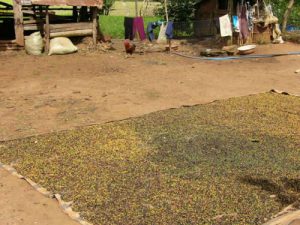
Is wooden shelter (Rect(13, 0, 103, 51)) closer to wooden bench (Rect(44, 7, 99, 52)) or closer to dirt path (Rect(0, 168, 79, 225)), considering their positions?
wooden bench (Rect(44, 7, 99, 52))

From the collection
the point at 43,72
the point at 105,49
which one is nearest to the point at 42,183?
the point at 43,72

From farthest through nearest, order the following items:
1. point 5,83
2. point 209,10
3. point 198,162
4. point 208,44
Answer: point 209,10
point 208,44
point 5,83
point 198,162

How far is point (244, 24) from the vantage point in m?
15.5

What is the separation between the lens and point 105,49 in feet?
47.7

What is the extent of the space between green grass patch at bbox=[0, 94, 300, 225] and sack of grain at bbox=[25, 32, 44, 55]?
733 centimetres

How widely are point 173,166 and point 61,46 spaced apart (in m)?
9.34

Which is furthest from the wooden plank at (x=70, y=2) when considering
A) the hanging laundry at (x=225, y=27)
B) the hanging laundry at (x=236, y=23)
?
the hanging laundry at (x=236, y=23)

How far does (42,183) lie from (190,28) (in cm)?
1795

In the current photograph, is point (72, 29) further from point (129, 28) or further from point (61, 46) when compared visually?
point (129, 28)

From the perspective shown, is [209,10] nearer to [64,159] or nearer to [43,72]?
[43,72]

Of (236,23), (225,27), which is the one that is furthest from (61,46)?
(236,23)

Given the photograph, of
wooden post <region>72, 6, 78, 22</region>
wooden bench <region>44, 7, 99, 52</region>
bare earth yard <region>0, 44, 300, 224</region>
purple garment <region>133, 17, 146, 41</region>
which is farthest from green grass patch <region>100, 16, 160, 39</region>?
bare earth yard <region>0, 44, 300, 224</region>

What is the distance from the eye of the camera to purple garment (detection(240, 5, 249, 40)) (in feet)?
50.8

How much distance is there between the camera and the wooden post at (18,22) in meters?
13.3
